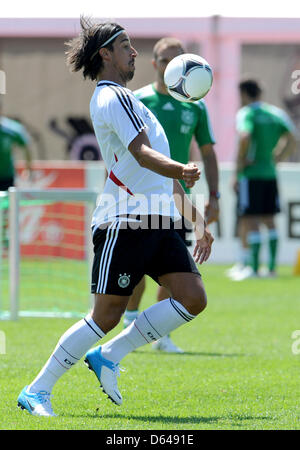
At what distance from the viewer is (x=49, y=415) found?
5742 millimetres

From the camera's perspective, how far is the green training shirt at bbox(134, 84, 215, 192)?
821 cm

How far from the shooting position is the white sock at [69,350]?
5828mm

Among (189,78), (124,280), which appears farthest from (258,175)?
(124,280)

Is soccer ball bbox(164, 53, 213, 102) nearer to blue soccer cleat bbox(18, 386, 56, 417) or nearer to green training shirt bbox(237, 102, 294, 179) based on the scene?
blue soccer cleat bbox(18, 386, 56, 417)

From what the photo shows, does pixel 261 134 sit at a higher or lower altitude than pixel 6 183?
higher

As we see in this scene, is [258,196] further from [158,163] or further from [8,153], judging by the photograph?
[158,163]

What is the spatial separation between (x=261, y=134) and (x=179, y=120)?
23.4 ft

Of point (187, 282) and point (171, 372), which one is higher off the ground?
point (187, 282)

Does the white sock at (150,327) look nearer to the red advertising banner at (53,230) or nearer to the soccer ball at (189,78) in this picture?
the soccer ball at (189,78)

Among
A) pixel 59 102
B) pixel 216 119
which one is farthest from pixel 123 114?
pixel 59 102

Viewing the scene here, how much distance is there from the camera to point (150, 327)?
609 cm

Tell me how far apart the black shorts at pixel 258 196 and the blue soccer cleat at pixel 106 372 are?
9343mm

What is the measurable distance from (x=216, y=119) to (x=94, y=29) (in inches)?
591

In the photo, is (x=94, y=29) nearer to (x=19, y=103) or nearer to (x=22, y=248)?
(x=22, y=248)
